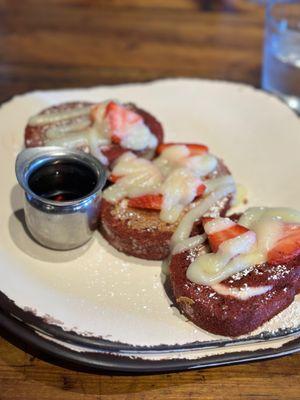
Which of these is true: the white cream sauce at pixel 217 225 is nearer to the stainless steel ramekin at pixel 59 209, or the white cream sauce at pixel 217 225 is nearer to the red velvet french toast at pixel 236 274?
the red velvet french toast at pixel 236 274

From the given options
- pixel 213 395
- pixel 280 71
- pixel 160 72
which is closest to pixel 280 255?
pixel 213 395

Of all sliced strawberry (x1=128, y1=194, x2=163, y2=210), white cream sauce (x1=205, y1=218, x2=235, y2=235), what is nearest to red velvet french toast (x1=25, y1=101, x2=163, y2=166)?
sliced strawberry (x1=128, y1=194, x2=163, y2=210)

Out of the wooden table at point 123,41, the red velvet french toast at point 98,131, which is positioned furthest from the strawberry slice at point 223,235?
the wooden table at point 123,41

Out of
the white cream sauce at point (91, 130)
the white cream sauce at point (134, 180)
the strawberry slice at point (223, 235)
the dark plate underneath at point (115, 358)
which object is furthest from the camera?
the white cream sauce at point (91, 130)

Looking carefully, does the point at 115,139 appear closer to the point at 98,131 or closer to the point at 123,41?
the point at 98,131

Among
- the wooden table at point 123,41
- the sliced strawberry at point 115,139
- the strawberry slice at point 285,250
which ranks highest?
the sliced strawberry at point 115,139

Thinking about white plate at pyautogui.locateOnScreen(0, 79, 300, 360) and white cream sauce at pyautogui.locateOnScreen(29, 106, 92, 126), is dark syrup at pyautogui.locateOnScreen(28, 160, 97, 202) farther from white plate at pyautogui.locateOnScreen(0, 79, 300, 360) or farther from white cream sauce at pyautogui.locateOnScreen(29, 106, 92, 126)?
white cream sauce at pyautogui.locateOnScreen(29, 106, 92, 126)

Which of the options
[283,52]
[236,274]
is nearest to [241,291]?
[236,274]
